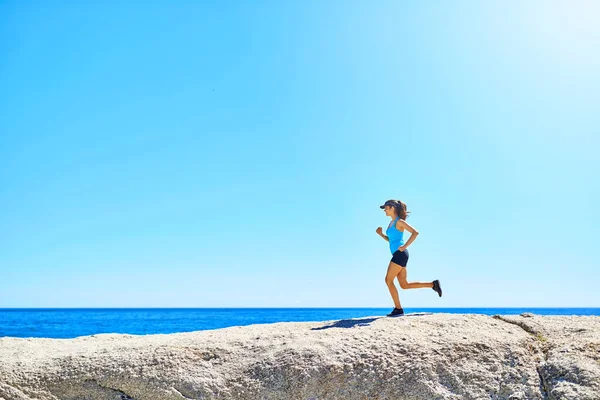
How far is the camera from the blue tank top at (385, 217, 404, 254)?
25.0 ft

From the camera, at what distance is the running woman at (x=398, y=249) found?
24.5ft

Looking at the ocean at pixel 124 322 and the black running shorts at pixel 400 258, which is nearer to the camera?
the black running shorts at pixel 400 258

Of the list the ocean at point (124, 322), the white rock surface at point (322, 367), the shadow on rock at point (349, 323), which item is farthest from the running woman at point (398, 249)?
the ocean at point (124, 322)

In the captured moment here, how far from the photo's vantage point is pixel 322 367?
5.19 m

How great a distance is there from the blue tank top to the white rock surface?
1.95 meters

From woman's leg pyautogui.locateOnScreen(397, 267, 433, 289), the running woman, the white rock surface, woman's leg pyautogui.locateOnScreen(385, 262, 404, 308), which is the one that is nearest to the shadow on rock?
the white rock surface

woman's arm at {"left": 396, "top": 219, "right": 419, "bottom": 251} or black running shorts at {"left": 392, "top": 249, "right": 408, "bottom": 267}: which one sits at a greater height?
woman's arm at {"left": 396, "top": 219, "right": 419, "bottom": 251}

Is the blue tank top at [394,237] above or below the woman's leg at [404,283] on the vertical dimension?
above

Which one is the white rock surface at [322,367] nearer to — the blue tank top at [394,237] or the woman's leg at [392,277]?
the woman's leg at [392,277]

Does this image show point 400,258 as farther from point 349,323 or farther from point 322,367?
point 322,367

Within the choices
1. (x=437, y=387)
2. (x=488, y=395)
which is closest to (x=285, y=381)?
(x=437, y=387)

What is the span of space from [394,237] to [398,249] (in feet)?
0.85

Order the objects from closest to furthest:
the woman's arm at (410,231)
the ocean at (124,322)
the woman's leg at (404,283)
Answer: the woman's arm at (410,231) → the woman's leg at (404,283) → the ocean at (124,322)

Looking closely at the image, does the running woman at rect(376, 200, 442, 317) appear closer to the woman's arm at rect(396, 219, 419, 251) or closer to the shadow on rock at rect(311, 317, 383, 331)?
the woman's arm at rect(396, 219, 419, 251)
